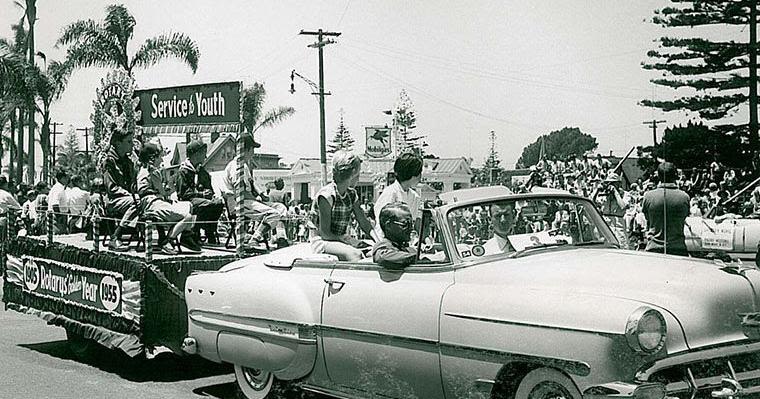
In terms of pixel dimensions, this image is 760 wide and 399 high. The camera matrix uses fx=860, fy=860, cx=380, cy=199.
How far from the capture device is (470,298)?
4609 mm

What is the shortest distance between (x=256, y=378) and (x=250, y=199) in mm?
3199

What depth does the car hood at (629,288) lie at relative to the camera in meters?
4.06

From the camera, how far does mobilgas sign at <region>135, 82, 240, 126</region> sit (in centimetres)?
830

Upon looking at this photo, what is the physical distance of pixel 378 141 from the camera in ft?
92.3

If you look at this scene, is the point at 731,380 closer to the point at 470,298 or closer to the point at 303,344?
the point at 470,298

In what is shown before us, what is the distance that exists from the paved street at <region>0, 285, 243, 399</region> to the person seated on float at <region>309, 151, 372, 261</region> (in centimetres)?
145

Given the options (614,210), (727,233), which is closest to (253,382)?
(614,210)

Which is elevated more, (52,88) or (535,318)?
(52,88)

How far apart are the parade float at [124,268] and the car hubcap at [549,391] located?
3.65m

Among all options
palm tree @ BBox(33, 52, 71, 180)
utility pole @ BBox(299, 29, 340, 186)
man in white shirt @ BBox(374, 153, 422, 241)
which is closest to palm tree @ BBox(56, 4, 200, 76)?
palm tree @ BBox(33, 52, 71, 180)

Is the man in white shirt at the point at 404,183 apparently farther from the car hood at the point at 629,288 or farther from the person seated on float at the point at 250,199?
the car hood at the point at 629,288

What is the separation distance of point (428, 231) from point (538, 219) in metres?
0.76

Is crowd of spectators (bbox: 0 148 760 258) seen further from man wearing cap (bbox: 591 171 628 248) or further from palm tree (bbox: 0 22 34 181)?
palm tree (bbox: 0 22 34 181)

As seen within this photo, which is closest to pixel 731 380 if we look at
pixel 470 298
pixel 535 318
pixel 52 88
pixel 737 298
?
pixel 737 298
